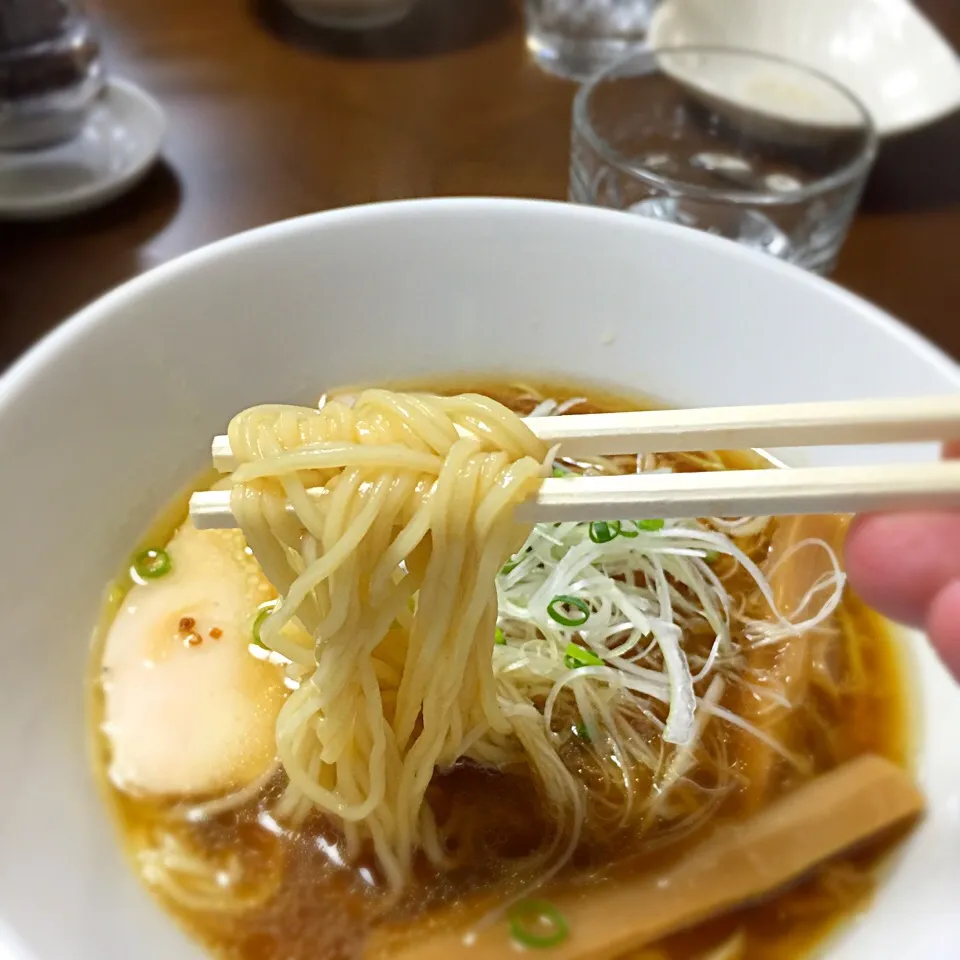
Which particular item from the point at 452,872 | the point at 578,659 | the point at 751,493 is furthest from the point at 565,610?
the point at 751,493

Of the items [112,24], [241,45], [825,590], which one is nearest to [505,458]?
[825,590]

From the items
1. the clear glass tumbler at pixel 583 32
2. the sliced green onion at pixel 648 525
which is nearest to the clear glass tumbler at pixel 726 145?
the clear glass tumbler at pixel 583 32

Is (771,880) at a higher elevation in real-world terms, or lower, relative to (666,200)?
lower

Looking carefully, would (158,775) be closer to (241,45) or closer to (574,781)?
(574,781)

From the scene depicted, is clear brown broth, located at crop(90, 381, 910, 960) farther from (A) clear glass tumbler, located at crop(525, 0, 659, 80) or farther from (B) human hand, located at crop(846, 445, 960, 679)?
(A) clear glass tumbler, located at crop(525, 0, 659, 80)

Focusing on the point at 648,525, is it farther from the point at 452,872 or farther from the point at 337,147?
the point at 337,147

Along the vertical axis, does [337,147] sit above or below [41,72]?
below

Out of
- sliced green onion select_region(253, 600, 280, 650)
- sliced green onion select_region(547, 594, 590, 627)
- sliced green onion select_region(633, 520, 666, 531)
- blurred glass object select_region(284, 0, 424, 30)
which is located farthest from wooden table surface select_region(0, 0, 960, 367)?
sliced green onion select_region(547, 594, 590, 627)
